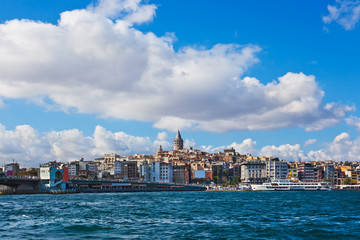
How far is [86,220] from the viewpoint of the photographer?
125 feet

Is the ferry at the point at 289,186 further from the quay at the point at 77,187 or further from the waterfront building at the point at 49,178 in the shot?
the waterfront building at the point at 49,178

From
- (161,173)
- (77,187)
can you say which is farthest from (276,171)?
(77,187)

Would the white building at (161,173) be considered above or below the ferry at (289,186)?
above

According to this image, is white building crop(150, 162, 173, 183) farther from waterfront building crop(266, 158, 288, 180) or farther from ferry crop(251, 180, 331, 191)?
ferry crop(251, 180, 331, 191)

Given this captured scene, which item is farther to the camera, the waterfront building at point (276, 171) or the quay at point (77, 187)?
the waterfront building at point (276, 171)

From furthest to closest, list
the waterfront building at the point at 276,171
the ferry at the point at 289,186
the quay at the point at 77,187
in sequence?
the waterfront building at the point at 276,171, the ferry at the point at 289,186, the quay at the point at 77,187

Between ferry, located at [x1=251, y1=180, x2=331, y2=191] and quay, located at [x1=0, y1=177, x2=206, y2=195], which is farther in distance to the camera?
ferry, located at [x1=251, y1=180, x2=331, y2=191]

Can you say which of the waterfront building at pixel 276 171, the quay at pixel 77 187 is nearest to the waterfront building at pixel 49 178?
the quay at pixel 77 187

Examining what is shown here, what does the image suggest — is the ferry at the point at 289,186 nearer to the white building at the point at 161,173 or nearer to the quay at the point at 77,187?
the quay at the point at 77,187

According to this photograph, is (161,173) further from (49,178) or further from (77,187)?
(49,178)

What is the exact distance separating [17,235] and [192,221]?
554 inches

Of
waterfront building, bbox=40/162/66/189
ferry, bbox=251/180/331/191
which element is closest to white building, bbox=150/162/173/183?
ferry, bbox=251/180/331/191

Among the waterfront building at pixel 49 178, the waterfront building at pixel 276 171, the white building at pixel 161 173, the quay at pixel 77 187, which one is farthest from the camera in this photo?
the waterfront building at pixel 276 171

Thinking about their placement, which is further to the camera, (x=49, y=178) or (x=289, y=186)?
(x=289, y=186)
